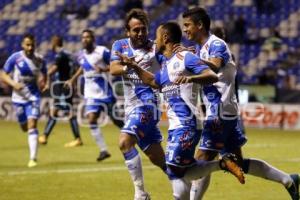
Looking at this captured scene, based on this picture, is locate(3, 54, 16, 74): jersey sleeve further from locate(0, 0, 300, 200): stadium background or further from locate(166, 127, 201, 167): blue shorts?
locate(166, 127, 201, 167): blue shorts

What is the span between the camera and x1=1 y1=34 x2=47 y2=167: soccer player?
14906mm

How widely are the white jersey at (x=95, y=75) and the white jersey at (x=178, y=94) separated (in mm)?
7910

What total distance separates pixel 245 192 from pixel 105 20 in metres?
21.9

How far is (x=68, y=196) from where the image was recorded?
1057cm

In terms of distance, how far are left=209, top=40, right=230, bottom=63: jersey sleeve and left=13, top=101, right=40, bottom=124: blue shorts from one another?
683cm

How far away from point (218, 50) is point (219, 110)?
0.70m

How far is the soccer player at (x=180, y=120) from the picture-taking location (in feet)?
26.5

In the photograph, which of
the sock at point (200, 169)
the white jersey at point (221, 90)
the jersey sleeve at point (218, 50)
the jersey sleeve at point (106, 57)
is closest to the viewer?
the sock at point (200, 169)

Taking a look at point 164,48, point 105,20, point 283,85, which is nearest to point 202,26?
point 164,48

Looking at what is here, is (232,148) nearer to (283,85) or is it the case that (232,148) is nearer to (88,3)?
(283,85)

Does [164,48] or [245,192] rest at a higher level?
[164,48]

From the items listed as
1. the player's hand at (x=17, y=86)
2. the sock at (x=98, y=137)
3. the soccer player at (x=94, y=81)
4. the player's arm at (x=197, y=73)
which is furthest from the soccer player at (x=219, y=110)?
the soccer player at (x=94, y=81)

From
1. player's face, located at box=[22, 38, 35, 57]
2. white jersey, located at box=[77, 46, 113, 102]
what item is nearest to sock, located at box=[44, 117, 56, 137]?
white jersey, located at box=[77, 46, 113, 102]

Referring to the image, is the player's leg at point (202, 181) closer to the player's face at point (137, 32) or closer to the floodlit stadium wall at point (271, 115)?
the player's face at point (137, 32)
